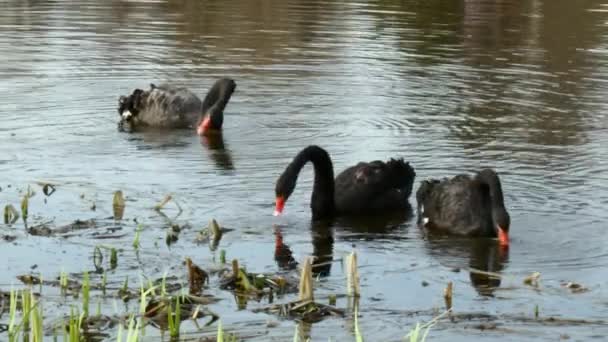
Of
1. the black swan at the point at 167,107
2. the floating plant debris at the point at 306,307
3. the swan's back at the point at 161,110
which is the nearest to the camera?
the floating plant debris at the point at 306,307

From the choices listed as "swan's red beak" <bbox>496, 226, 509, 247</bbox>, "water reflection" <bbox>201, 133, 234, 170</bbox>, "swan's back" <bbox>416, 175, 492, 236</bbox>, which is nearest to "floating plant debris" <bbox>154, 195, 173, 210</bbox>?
"water reflection" <bbox>201, 133, 234, 170</bbox>

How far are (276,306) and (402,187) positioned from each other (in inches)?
144

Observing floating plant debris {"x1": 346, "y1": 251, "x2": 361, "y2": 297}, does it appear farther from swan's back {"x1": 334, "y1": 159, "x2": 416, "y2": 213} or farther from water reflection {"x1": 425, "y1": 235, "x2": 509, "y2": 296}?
swan's back {"x1": 334, "y1": 159, "x2": 416, "y2": 213}

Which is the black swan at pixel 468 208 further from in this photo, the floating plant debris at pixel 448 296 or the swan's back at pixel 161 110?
the swan's back at pixel 161 110

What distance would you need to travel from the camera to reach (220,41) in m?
23.3

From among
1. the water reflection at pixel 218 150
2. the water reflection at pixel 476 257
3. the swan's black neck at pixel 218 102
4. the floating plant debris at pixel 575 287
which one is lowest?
the water reflection at pixel 476 257

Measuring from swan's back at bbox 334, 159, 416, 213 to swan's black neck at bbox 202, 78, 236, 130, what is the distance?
346 centimetres

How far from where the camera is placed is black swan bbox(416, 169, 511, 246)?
10.5 m

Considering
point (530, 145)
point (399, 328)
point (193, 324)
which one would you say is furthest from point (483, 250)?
point (530, 145)

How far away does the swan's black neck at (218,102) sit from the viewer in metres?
15.2

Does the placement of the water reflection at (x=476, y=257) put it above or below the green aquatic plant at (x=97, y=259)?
below

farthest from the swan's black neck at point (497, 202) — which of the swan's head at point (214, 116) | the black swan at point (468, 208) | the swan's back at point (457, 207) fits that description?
the swan's head at point (214, 116)

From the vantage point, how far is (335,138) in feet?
48.1

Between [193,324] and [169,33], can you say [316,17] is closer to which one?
[169,33]
